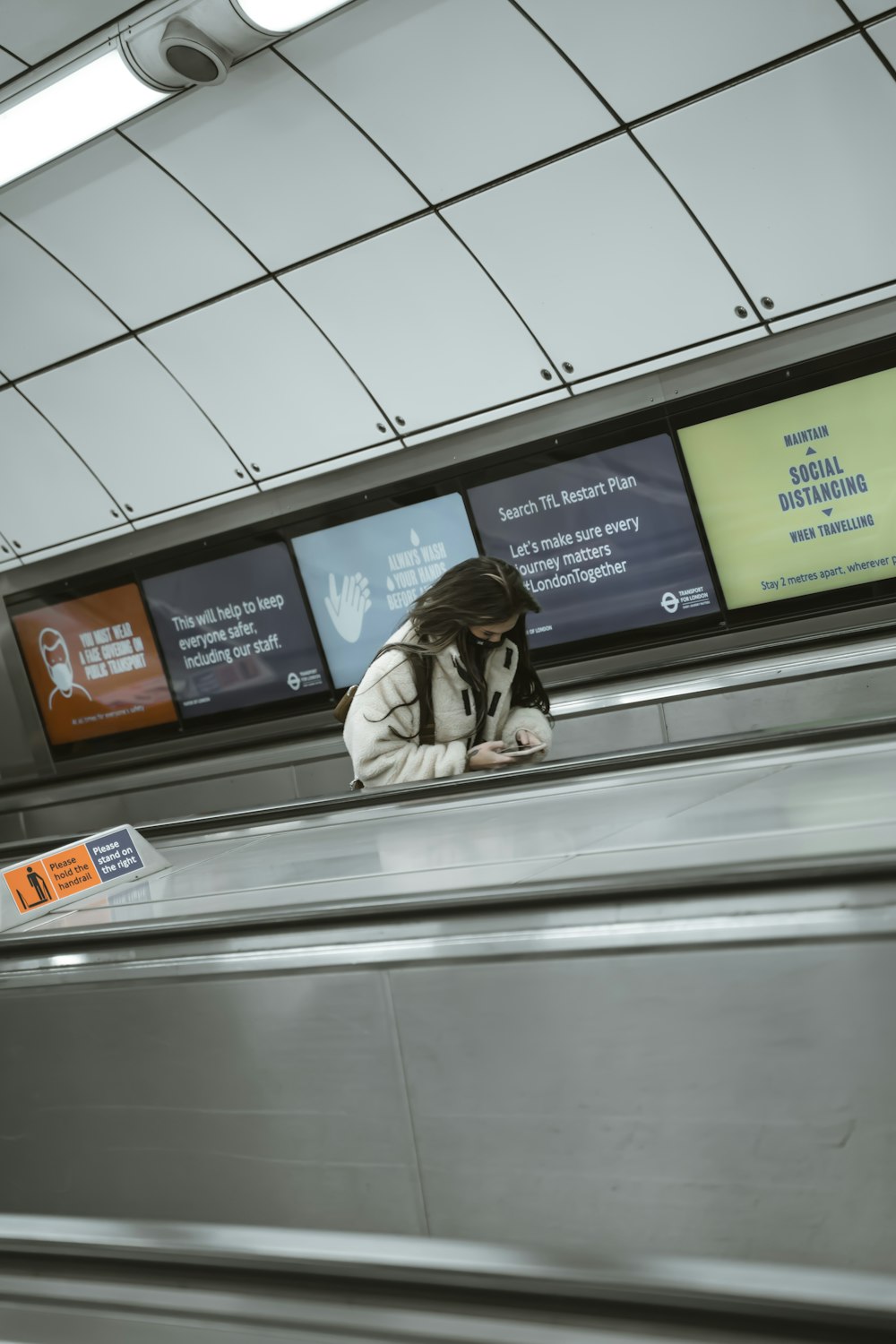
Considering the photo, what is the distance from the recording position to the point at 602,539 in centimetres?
795

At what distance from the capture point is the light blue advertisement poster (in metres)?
8.56

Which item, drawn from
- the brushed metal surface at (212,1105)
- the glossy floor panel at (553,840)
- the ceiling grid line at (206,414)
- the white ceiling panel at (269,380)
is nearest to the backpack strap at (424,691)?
the glossy floor panel at (553,840)

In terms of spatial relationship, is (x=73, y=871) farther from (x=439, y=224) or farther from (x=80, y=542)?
(x=80, y=542)

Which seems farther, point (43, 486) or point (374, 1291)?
point (43, 486)

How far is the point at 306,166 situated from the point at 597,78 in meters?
1.91

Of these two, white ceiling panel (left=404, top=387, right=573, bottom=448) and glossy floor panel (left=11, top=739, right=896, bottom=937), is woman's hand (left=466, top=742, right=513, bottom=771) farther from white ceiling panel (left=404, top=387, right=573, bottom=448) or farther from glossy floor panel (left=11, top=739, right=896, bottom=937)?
white ceiling panel (left=404, top=387, right=573, bottom=448)

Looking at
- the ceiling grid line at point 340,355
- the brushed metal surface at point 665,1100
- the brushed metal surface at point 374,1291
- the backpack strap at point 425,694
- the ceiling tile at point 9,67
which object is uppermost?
the ceiling tile at point 9,67

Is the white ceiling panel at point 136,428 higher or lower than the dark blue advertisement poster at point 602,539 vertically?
higher

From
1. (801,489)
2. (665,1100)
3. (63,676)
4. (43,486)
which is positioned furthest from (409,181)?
(665,1100)

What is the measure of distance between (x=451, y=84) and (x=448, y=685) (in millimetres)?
4311

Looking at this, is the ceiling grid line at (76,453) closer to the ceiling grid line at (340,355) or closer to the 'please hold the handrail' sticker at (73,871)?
the ceiling grid line at (340,355)

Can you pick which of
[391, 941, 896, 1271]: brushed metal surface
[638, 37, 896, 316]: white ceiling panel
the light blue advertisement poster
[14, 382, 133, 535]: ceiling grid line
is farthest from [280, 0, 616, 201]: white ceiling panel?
[391, 941, 896, 1271]: brushed metal surface

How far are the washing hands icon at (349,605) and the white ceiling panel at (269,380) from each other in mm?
974

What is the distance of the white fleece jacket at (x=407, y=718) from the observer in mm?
3842
